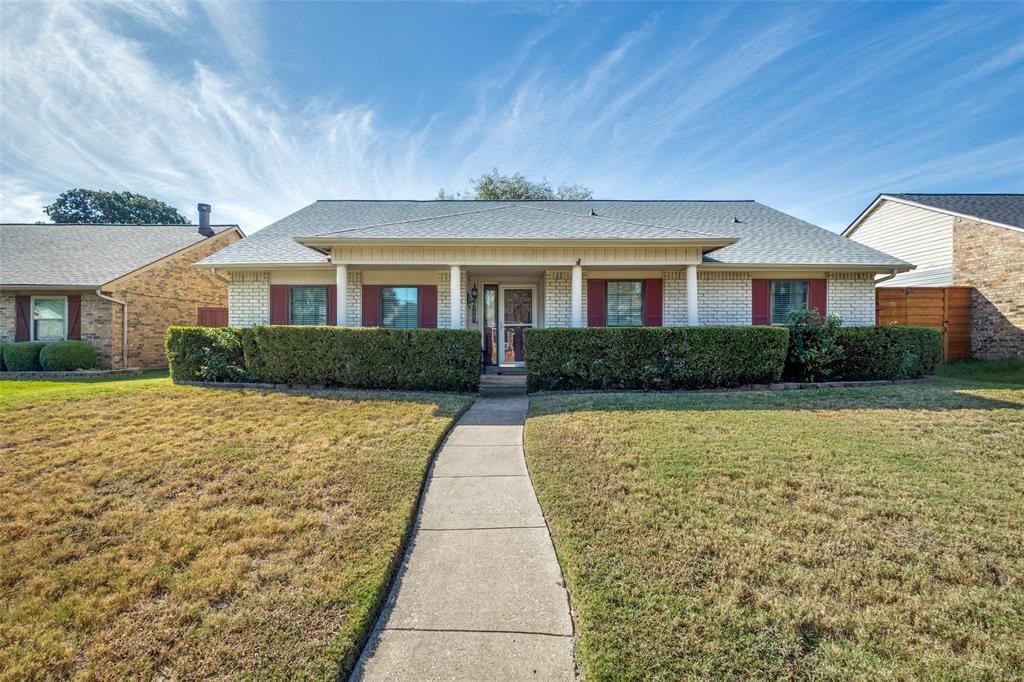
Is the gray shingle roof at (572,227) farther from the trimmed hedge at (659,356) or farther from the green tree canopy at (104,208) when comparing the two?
the green tree canopy at (104,208)

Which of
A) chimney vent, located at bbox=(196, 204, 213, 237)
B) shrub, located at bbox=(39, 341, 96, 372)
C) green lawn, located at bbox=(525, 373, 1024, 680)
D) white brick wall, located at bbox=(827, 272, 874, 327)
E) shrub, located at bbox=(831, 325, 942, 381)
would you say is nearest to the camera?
green lawn, located at bbox=(525, 373, 1024, 680)

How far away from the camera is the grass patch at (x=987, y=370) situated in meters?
9.63

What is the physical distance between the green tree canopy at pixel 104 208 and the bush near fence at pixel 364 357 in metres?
46.2

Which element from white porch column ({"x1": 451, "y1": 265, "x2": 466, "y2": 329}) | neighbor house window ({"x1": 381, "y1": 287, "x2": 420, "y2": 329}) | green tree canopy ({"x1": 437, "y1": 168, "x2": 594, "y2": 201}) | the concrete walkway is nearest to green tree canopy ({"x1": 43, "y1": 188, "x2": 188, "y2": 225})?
green tree canopy ({"x1": 437, "y1": 168, "x2": 594, "y2": 201})

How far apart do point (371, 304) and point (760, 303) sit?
10703 millimetres

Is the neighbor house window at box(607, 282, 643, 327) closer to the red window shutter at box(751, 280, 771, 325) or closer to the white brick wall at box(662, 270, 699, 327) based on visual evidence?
the white brick wall at box(662, 270, 699, 327)

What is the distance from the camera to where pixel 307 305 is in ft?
36.9

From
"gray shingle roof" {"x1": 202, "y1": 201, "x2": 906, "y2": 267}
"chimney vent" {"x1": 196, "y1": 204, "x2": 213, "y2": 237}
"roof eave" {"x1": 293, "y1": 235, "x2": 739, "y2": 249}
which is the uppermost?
"chimney vent" {"x1": 196, "y1": 204, "x2": 213, "y2": 237}

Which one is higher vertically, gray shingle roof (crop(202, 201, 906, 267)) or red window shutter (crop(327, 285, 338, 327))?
gray shingle roof (crop(202, 201, 906, 267))

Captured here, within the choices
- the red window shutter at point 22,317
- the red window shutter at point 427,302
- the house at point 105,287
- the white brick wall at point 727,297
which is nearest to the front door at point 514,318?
the red window shutter at point 427,302

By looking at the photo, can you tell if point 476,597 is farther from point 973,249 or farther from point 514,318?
point 973,249

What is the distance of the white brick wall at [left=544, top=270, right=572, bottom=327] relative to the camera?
1131cm

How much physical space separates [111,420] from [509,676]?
7.00m

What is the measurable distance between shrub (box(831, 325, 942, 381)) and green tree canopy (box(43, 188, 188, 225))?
55.1 m
